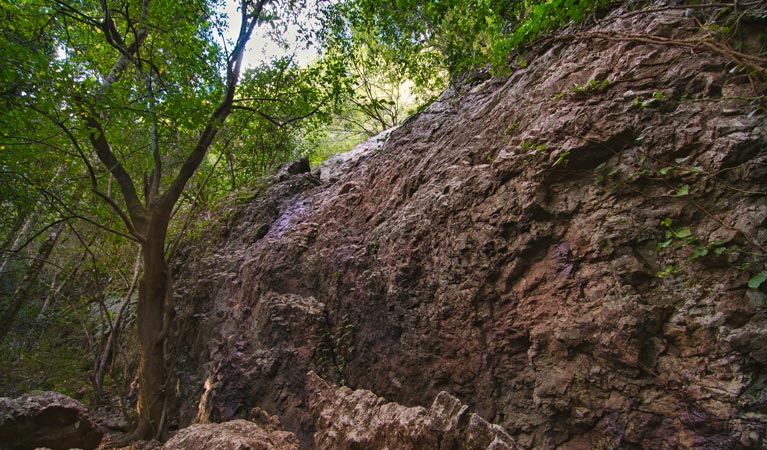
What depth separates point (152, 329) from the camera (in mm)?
6461

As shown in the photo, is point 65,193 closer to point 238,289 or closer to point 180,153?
point 180,153

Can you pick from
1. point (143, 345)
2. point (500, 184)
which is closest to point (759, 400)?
point (500, 184)

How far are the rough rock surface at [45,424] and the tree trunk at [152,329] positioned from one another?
0.86 metres

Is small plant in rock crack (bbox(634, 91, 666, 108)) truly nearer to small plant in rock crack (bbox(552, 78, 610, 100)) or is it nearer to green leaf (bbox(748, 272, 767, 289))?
small plant in rock crack (bbox(552, 78, 610, 100))

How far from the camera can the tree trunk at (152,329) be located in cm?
624

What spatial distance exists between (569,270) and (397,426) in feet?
6.88

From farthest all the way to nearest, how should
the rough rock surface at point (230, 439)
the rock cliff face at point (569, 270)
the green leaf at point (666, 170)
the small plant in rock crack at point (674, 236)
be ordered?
the rough rock surface at point (230, 439) < the green leaf at point (666, 170) < the small plant in rock crack at point (674, 236) < the rock cliff face at point (569, 270)

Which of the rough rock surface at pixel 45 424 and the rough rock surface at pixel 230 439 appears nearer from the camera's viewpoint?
the rough rock surface at pixel 230 439

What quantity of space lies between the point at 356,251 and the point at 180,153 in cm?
705

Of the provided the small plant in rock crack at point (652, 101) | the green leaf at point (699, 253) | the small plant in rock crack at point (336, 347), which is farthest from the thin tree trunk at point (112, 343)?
the small plant in rock crack at point (652, 101)

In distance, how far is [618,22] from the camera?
4.27 meters

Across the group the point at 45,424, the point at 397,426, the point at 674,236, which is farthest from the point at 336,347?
the point at 45,424

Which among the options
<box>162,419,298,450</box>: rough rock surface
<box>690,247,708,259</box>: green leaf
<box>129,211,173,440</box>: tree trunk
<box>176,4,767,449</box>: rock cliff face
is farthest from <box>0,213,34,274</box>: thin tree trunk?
<box>690,247,708,259</box>: green leaf

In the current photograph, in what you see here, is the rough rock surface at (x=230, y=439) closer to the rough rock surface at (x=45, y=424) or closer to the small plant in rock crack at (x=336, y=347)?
the small plant in rock crack at (x=336, y=347)
